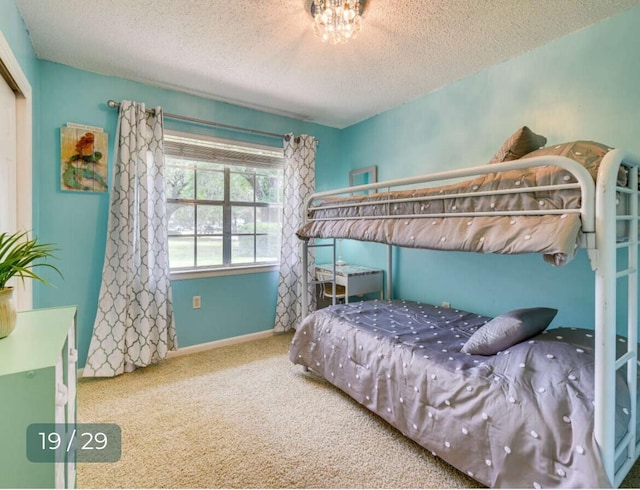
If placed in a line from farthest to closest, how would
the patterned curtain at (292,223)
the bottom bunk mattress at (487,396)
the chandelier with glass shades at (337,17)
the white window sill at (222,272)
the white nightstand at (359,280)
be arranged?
the patterned curtain at (292,223)
the white nightstand at (359,280)
the white window sill at (222,272)
the chandelier with glass shades at (337,17)
the bottom bunk mattress at (487,396)

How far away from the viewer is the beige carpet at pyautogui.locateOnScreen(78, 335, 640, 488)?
142cm

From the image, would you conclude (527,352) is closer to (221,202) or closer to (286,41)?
(286,41)

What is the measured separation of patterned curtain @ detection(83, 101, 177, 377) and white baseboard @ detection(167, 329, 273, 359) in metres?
0.25

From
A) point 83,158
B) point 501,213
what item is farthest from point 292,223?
point 501,213

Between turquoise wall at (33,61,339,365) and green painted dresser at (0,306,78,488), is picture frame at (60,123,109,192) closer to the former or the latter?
turquoise wall at (33,61,339,365)

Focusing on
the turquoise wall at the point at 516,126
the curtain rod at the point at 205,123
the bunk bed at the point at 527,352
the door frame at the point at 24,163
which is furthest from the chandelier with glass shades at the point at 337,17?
the door frame at the point at 24,163

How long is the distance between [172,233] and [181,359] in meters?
1.15

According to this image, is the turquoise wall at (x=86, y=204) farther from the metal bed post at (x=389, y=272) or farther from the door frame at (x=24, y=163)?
the metal bed post at (x=389, y=272)

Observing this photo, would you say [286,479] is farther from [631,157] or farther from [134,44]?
[134,44]

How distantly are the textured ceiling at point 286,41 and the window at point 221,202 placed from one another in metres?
0.57

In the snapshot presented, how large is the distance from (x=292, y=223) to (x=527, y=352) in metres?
2.43

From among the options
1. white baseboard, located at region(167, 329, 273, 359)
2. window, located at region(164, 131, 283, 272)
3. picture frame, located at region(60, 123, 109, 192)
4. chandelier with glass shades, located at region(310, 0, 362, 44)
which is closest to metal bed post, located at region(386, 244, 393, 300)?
window, located at region(164, 131, 283, 272)

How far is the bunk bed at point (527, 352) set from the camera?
41.3 inches

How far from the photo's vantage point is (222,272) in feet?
10.0
